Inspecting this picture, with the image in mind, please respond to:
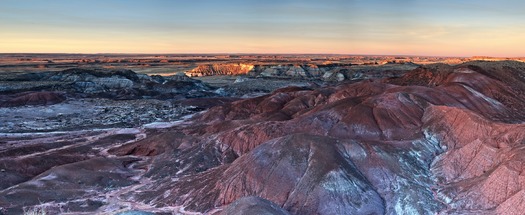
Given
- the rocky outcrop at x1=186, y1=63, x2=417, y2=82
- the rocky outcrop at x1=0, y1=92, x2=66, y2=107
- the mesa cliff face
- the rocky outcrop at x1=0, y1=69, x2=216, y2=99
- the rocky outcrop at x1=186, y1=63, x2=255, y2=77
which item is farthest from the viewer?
the rocky outcrop at x1=186, y1=63, x2=255, y2=77

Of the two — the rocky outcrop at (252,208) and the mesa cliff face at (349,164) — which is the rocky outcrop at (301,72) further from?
the rocky outcrop at (252,208)

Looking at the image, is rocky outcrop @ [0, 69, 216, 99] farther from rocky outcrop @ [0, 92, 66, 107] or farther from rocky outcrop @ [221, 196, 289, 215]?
rocky outcrop @ [221, 196, 289, 215]

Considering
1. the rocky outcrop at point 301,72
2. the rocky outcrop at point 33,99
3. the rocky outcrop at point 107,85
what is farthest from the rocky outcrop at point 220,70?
the rocky outcrop at point 33,99

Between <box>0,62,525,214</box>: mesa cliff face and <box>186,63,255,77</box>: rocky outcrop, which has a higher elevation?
<box>0,62,525,214</box>: mesa cliff face

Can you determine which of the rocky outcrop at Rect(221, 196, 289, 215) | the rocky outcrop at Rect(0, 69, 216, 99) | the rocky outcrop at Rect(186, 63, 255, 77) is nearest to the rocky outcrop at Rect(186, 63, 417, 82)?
the rocky outcrop at Rect(186, 63, 255, 77)

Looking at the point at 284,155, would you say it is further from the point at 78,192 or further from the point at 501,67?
the point at 501,67

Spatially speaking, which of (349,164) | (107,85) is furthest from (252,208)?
(107,85)

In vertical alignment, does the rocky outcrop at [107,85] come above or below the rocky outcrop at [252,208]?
below

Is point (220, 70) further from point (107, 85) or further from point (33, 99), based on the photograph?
point (33, 99)

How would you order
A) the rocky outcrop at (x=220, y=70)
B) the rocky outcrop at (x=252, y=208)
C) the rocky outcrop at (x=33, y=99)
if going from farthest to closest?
the rocky outcrop at (x=220, y=70)
the rocky outcrop at (x=33, y=99)
the rocky outcrop at (x=252, y=208)
